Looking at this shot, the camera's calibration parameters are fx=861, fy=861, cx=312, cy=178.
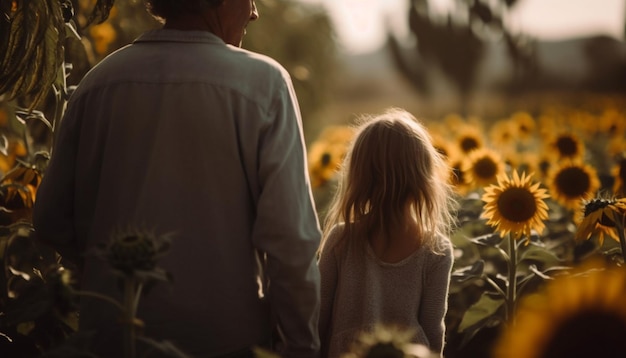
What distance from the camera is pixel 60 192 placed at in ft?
6.89

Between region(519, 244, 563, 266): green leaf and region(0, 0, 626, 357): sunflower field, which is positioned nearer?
region(0, 0, 626, 357): sunflower field

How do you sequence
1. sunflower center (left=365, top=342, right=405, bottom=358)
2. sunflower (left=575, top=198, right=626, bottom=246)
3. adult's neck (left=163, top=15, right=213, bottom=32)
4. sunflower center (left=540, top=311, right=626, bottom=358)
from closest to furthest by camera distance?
sunflower center (left=540, top=311, right=626, bottom=358) < sunflower center (left=365, top=342, right=405, bottom=358) < adult's neck (left=163, top=15, right=213, bottom=32) < sunflower (left=575, top=198, right=626, bottom=246)

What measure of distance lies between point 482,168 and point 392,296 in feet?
6.71

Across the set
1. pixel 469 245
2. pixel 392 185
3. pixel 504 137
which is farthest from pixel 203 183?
pixel 504 137

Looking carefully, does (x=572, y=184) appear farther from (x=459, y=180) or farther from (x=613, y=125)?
(x=613, y=125)

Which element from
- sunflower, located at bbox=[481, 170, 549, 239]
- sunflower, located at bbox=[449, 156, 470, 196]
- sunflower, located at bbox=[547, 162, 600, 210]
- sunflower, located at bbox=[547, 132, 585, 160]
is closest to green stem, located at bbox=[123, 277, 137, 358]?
sunflower, located at bbox=[481, 170, 549, 239]

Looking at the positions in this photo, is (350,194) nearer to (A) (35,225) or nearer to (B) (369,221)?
(B) (369,221)

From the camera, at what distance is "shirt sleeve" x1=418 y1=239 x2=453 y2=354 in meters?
2.49

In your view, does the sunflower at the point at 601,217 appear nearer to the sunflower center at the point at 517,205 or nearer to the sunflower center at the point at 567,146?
the sunflower center at the point at 517,205

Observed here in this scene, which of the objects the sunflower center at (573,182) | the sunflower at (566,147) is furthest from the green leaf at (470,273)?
the sunflower at (566,147)

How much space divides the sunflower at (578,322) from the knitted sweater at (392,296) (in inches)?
45.4

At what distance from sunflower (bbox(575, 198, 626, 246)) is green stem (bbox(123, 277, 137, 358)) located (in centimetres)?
187

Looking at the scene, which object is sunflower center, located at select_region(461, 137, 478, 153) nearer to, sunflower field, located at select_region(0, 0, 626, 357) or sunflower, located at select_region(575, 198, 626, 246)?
sunflower field, located at select_region(0, 0, 626, 357)

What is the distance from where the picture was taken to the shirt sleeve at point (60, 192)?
208cm
